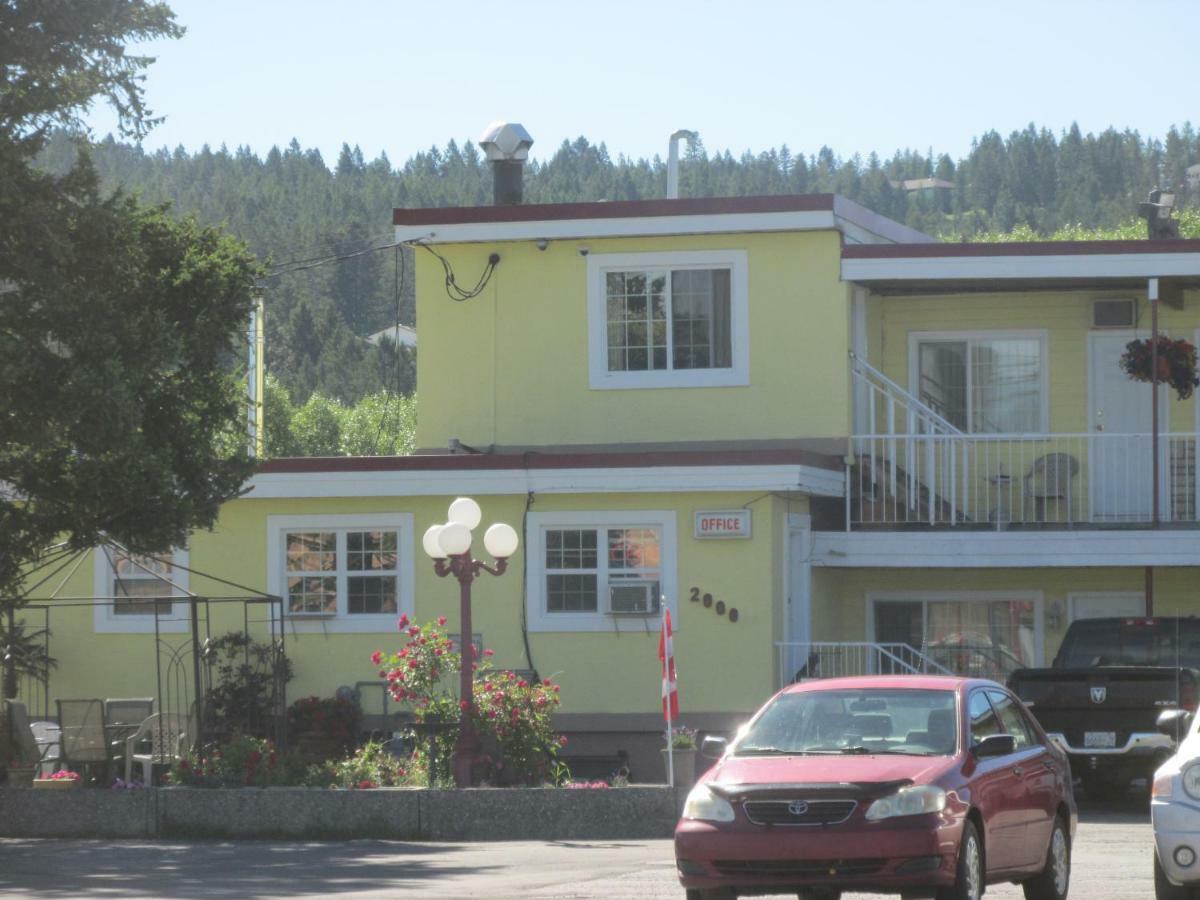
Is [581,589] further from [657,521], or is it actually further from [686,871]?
[686,871]

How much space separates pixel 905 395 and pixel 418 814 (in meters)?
9.62

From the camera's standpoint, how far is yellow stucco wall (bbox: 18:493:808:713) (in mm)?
21641

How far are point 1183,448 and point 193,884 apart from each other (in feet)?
50.2

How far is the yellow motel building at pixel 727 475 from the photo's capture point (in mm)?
21859

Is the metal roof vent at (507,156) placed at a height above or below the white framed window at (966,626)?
above

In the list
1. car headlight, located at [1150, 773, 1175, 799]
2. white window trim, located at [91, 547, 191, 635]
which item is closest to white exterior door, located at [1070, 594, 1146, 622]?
white window trim, located at [91, 547, 191, 635]

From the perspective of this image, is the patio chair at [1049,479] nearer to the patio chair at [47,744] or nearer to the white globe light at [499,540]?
the white globe light at [499,540]

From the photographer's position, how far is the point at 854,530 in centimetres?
2348

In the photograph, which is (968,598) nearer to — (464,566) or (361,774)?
(464,566)

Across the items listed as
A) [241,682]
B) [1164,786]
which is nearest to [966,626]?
[241,682]

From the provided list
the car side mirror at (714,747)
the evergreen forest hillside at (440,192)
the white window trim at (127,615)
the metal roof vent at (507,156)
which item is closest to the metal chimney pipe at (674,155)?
the metal roof vent at (507,156)

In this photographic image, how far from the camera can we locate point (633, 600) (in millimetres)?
21766

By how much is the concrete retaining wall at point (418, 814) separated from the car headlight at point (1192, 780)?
674 cm

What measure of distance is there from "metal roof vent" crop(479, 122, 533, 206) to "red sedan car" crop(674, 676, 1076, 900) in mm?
15484
